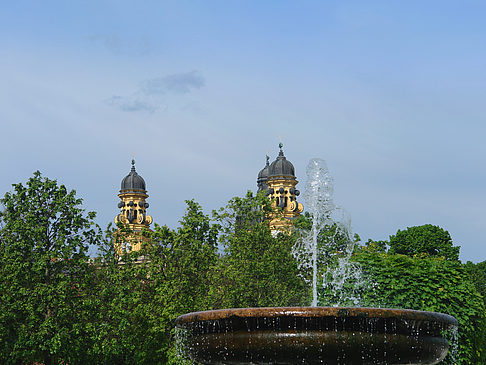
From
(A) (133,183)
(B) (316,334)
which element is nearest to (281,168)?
(A) (133,183)

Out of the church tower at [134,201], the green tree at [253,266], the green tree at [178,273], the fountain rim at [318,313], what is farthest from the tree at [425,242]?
the church tower at [134,201]

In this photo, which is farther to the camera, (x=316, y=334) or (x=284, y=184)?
(x=284, y=184)

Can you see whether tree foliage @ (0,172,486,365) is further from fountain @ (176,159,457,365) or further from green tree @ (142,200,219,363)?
fountain @ (176,159,457,365)

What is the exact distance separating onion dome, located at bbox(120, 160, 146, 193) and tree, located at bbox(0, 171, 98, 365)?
81.9 m

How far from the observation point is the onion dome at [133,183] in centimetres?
11012

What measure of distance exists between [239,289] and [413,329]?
17.6m

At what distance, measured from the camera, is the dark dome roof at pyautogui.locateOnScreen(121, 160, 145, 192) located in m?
110

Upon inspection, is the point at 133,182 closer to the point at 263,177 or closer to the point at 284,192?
the point at 263,177

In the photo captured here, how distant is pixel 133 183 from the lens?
111m

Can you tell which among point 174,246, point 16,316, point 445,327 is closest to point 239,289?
point 174,246

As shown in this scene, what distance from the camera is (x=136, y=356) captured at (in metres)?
28.6

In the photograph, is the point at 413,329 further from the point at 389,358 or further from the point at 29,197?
the point at 29,197

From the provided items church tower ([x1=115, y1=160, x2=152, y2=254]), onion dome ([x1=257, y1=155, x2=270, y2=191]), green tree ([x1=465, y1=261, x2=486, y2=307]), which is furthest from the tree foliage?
onion dome ([x1=257, y1=155, x2=270, y2=191])

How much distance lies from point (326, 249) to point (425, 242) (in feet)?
72.4
